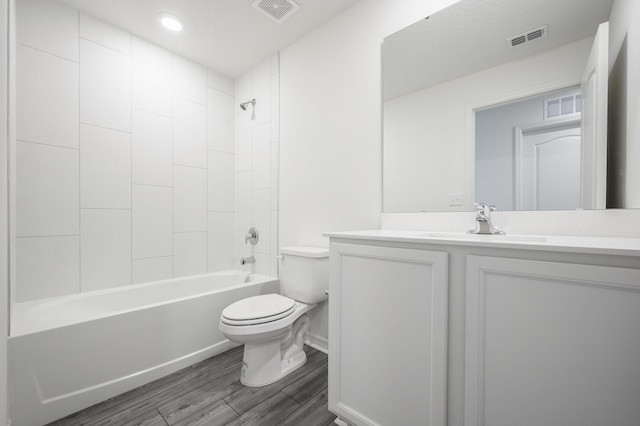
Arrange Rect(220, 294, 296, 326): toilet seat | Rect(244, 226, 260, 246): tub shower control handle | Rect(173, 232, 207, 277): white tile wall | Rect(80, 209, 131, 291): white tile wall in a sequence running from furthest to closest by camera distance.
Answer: Rect(244, 226, 260, 246): tub shower control handle
Rect(173, 232, 207, 277): white tile wall
Rect(80, 209, 131, 291): white tile wall
Rect(220, 294, 296, 326): toilet seat

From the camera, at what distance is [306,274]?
186 cm

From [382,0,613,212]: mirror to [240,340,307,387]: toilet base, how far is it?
3.73ft

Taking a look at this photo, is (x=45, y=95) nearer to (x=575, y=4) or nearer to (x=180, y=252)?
(x=180, y=252)

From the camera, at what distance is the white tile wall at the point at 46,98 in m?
1.70

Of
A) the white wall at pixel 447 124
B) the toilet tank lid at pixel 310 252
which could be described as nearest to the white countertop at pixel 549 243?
the white wall at pixel 447 124

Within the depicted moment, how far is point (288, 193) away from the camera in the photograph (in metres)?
2.32

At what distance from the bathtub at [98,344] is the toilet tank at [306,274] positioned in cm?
48

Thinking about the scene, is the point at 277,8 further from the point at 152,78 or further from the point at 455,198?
the point at 455,198

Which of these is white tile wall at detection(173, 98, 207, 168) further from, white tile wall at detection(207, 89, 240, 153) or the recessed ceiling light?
the recessed ceiling light

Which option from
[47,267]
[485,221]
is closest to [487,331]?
[485,221]

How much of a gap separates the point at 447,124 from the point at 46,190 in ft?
8.43

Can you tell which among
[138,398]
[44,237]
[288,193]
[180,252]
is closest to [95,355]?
[138,398]

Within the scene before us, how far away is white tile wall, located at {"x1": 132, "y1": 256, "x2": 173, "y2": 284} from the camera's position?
2174 mm

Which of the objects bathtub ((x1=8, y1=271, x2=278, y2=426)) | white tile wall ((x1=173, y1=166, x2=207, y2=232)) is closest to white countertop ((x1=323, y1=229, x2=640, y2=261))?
bathtub ((x1=8, y1=271, x2=278, y2=426))
